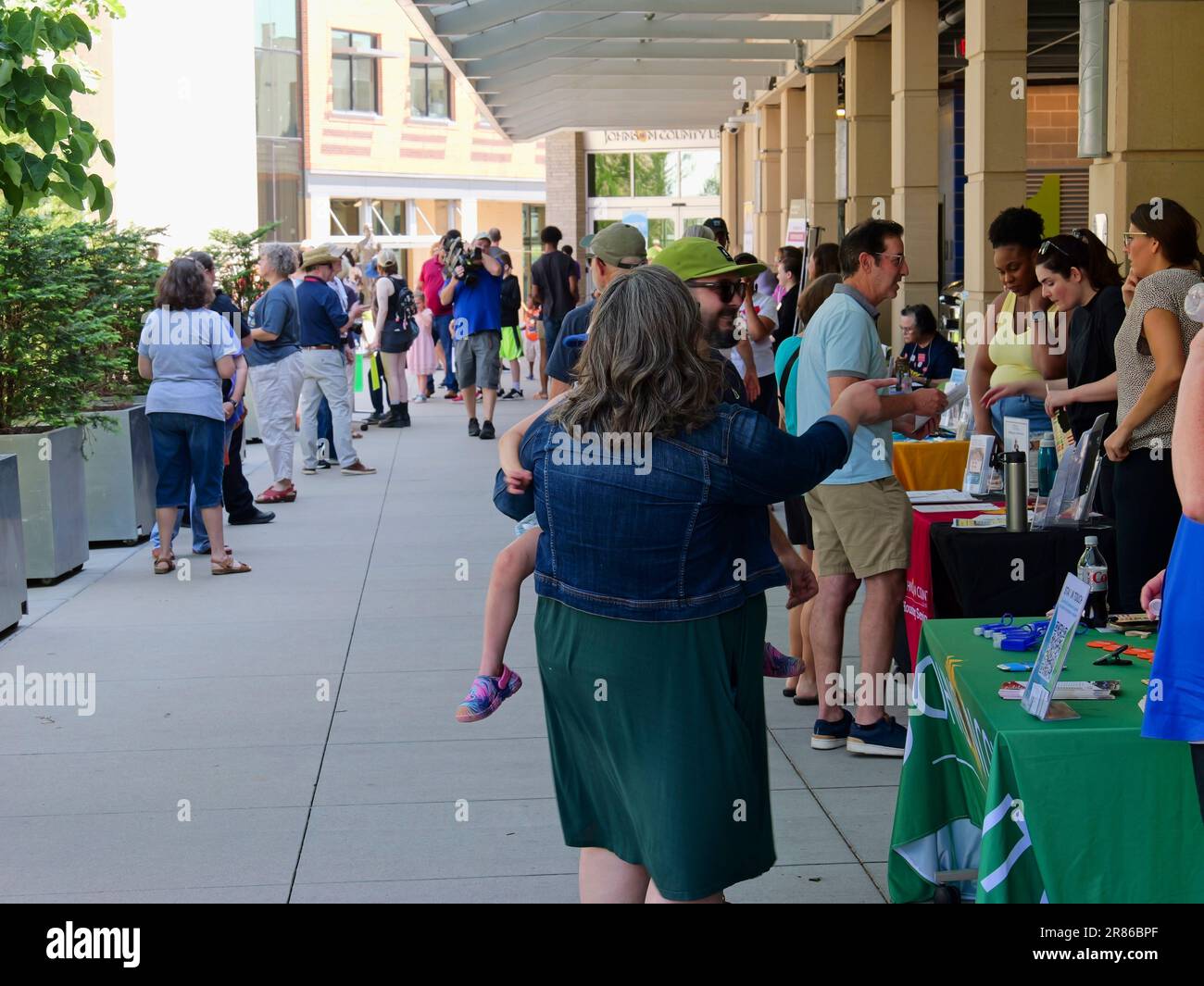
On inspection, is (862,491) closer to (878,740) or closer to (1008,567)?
(1008,567)

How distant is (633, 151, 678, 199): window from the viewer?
119 ft

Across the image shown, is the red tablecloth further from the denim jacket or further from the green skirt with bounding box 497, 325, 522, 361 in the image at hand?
the green skirt with bounding box 497, 325, 522, 361

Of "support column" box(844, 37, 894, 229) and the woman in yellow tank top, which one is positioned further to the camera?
"support column" box(844, 37, 894, 229)

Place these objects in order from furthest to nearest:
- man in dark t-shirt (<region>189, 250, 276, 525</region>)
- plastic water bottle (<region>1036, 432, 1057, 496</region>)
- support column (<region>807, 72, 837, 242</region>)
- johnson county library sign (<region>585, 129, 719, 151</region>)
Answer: johnson county library sign (<region>585, 129, 719, 151</region>), support column (<region>807, 72, 837, 242</region>), man in dark t-shirt (<region>189, 250, 276, 525</region>), plastic water bottle (<region>1036, 432, 1057, 496</region>)

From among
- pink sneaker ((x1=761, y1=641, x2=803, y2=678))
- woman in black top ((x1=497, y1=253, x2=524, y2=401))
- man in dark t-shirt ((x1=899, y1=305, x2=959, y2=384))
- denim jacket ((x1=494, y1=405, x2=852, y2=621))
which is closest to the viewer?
denim jacket ((x1=494, y1=405, x2=852, y2=621))

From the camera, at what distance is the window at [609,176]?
3569 centimetres

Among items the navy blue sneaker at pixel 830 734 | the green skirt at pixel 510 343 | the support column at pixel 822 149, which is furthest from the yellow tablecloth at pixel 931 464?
the green skirt at pixel 510 343

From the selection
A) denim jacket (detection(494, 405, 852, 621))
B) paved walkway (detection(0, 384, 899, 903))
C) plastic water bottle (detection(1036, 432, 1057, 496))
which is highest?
denim jacket (detection(494, 405, 852, 621))

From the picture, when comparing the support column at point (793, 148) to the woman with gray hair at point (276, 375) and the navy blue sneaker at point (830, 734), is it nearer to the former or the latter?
the woman with gray hair at point (276, 375)

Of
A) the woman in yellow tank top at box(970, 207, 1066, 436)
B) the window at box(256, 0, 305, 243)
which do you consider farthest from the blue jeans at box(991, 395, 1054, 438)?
the window at box(256, 0, 305, 243)

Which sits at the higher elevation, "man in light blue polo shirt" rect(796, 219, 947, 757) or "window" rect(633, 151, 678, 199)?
"window" rect(633, 151, 678, 199)

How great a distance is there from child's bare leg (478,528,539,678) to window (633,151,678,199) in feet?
105

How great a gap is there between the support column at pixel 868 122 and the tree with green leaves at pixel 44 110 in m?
11.1
